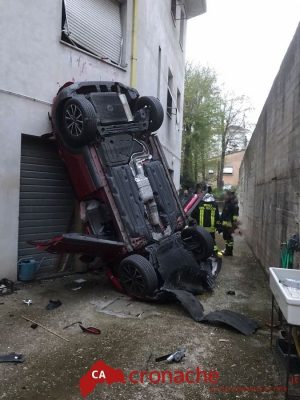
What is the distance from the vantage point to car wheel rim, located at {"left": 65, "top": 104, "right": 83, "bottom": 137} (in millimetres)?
5566

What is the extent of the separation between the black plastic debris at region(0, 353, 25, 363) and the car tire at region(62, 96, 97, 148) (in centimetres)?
299

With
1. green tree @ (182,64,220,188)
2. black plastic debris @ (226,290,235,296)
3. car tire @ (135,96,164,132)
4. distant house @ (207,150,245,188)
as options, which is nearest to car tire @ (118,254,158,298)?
black plastic debris @ (226,290,235,296)

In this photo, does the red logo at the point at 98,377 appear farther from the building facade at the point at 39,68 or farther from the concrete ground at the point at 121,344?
the building facade at the point at 39,68

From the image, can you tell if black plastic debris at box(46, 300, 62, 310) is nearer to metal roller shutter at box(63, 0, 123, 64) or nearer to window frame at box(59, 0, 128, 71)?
window frame at box(59, 0, 128, 71)

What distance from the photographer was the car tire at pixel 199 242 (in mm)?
6379

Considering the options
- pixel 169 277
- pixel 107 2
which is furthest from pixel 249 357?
pixel 107 2

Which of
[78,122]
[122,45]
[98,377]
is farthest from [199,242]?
[122,45]

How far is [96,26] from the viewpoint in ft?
24.8

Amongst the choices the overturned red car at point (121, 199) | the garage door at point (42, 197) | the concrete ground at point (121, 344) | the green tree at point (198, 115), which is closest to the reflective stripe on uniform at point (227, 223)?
the overturned red car at point (121, 199)

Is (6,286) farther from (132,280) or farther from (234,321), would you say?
(234,321)

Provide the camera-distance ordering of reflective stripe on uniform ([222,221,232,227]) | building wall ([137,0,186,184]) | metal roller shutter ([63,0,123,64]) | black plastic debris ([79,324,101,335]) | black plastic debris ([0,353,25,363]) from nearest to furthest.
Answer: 1. black plastic debris ([0,353,25,363])
2. black plastic debris ([79,324,101,335])
3. metal roller shutter ([63,0,123,64])
4. building wall ([137,0,186,184])
5. reflective stripe on uniform ([222,221,232,227])

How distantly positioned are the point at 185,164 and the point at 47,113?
25.0 m

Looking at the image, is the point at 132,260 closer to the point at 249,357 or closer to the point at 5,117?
the point at 249,357

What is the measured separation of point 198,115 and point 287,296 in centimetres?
2761
